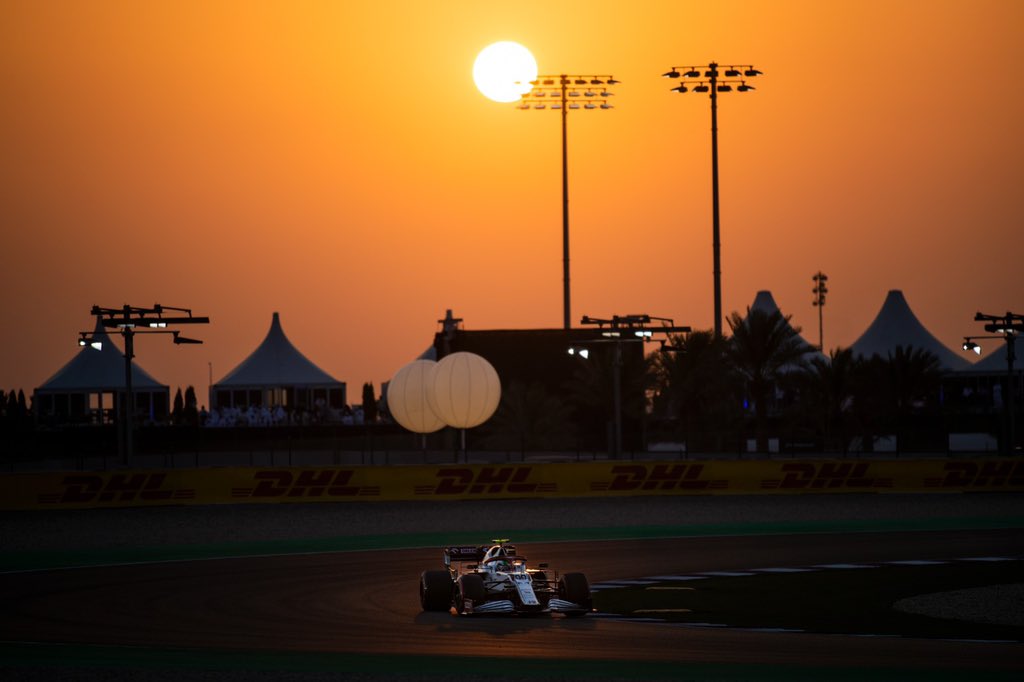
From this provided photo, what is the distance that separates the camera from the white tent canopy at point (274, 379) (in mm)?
87750

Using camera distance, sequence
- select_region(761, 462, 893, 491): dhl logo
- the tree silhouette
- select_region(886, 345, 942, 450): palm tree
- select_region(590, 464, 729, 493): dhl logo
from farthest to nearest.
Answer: the tree silhouette
select_region(886, 345, 942, 450): palm tree
select_region(761, 462, 893, 491): dhl logo
select_region(590, 464, 729, 493): dhl logo

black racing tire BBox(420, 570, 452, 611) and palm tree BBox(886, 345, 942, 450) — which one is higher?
palm tree BBox(886, 345, 942, 450)

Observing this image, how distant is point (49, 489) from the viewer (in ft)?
136

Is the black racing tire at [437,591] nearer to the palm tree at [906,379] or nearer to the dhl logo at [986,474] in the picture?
the dhl logo at [986,474]

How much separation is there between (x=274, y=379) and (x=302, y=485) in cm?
4455

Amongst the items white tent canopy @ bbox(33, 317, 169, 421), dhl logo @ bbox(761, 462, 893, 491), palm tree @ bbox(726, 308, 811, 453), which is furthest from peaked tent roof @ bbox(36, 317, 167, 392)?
dhl logo @ bbox(761, 462, 893, 491)

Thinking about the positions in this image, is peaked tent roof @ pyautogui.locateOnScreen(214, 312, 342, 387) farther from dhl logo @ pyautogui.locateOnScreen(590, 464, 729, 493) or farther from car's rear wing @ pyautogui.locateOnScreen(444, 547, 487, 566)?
car's rear wing @ pyautogui.locateOnScreen(444, 547, 487, 566)

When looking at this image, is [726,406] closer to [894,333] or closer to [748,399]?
[748,399]

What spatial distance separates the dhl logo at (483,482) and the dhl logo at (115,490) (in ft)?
23.0

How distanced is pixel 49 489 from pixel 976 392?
59.1 metres

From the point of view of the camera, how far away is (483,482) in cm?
4481

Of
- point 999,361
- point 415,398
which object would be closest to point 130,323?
point 415,398

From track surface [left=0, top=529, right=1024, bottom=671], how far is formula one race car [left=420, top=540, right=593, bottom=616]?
297mm

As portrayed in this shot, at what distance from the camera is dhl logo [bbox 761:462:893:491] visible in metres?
46.0
